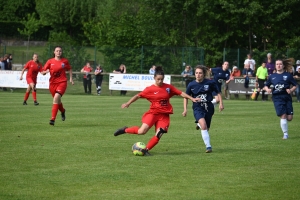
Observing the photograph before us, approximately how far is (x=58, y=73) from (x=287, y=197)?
33.8ft

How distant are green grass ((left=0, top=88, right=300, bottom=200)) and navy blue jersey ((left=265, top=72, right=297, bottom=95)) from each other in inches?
42.1

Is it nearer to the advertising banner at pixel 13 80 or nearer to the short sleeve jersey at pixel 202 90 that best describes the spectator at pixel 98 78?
the advertising banner at pixel 13 80

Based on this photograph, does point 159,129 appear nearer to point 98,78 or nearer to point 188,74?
point 188,74

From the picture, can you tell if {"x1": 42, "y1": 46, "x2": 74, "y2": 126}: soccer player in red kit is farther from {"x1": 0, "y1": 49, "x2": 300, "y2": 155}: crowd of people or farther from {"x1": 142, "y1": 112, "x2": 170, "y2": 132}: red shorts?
{"x1": 142, "y1": 112, "x2": 170, "y2": 132}: red shorts

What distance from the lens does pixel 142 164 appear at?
10.5 metres

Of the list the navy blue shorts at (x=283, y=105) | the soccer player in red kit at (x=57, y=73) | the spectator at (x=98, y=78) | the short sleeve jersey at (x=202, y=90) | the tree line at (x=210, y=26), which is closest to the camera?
the short sleeve jersey at (x=202, y=90)

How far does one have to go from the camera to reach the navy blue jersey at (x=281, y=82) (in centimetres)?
1517

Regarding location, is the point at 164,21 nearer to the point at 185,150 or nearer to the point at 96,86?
the point at 96,86

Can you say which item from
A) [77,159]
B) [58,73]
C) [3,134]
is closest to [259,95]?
[58,73]

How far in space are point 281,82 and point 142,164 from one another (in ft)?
19.2

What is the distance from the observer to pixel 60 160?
1074 cm

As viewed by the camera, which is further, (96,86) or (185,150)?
(96,86)

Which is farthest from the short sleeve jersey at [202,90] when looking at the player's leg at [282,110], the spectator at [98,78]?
the spectator at [98,78]

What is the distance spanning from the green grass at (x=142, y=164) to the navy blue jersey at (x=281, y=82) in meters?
1.07
